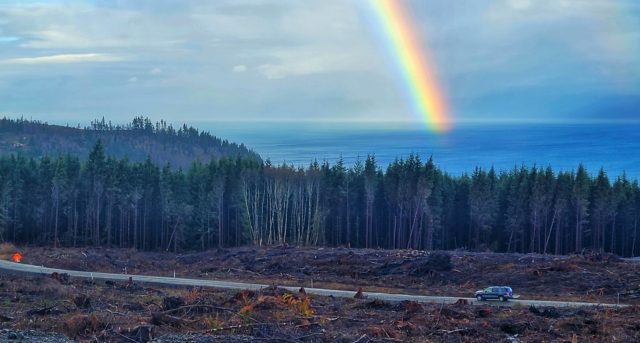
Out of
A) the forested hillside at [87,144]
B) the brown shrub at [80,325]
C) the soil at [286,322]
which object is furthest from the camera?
the forested hillside at [87,144]

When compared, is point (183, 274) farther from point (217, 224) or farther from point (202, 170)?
point (202, 170)

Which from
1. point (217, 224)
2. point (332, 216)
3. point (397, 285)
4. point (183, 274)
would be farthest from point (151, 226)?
point (397, 285)

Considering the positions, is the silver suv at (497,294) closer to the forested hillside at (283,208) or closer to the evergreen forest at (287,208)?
the forested hillside at (283,208)

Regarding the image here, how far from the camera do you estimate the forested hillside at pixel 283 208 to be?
65.3 meters

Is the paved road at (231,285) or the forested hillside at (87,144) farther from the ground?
the forested hillside at (87,144)

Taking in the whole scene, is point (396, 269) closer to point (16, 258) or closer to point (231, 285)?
point (231, 285)

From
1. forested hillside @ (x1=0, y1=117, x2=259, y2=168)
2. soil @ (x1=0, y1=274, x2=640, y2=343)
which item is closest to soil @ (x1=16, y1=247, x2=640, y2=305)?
soil @ (x1=0, y1=274, x2=640, y2=343)

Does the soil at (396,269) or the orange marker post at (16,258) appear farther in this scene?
the orange marker post at (16,258)

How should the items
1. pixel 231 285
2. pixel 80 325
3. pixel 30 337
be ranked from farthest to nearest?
pixel 231 285 < pixel 80 325 < pixel 30 337

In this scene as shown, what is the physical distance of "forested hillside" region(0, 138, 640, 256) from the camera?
214 feet

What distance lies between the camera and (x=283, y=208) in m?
70.0

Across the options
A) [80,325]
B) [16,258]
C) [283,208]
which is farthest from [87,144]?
[80,325]

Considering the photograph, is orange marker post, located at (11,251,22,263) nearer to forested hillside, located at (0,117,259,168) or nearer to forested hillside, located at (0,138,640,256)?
forested hillside, located at (0,138,640,256)

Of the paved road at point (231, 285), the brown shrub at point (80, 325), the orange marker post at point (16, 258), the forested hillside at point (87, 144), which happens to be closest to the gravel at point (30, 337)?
the brown shrub at point (80, 325)
